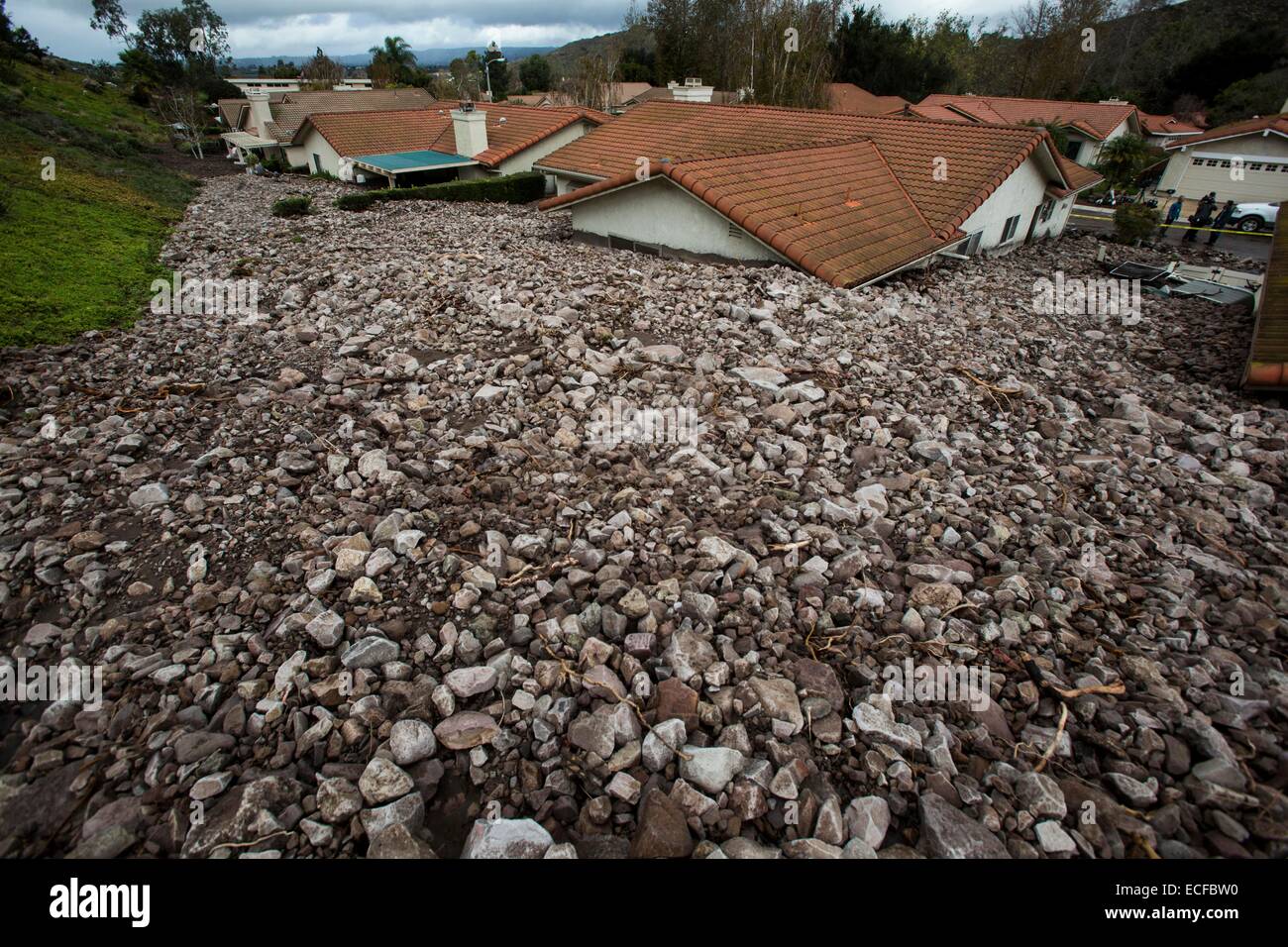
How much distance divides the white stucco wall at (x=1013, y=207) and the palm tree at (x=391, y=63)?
2849 inches

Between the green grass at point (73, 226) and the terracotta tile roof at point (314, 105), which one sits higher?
the terracotta tile roof at point (314, 105)

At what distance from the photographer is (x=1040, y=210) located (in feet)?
61.7

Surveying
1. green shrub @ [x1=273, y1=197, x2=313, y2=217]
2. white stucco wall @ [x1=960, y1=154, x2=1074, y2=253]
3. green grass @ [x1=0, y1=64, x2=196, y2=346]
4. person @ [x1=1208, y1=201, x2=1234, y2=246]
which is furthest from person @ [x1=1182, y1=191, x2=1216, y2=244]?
green grass @ [x1=0, y1=64, x2=196, y2=346]

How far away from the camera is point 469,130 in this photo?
1070 inches

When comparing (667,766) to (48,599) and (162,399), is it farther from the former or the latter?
(162,399)

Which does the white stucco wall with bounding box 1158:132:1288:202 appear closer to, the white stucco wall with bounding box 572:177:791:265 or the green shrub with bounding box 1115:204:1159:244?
the green shrub with bounding box 1115:204:1159:244

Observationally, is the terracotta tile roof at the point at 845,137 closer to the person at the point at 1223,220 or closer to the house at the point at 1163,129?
the person at the point at 1223,220

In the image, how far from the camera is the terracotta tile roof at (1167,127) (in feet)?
139

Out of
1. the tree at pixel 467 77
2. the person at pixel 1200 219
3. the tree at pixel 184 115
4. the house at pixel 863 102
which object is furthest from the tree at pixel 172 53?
the person at pixel 1200 219

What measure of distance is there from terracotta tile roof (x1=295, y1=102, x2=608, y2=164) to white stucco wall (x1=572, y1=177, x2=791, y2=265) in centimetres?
1630

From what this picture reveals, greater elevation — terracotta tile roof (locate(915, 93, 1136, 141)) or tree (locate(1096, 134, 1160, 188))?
terracotta tile roof (locate(915, 93, 1136, 141))

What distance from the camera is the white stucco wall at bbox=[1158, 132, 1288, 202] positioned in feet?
91.6

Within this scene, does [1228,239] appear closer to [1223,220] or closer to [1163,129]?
[1223,220]
